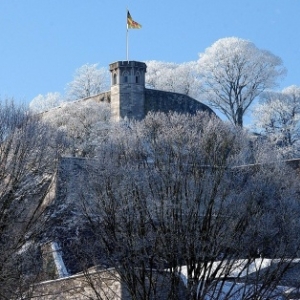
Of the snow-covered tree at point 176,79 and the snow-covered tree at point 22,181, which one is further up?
the snow-covered tree at point 176,79

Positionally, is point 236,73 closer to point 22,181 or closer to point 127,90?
point 127,90

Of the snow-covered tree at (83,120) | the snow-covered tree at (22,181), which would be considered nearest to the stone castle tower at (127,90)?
the snow-covered tree at (83,120)

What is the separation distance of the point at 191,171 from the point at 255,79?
3250 cm

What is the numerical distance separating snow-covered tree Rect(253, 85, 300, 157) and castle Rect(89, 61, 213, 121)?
19.7ft

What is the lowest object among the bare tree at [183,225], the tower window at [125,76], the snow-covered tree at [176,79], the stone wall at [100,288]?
the stone wall at [100,288]

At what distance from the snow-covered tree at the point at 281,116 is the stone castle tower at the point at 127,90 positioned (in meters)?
7.76

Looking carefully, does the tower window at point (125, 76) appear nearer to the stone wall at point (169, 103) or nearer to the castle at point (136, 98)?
the castle at point (136, 98)

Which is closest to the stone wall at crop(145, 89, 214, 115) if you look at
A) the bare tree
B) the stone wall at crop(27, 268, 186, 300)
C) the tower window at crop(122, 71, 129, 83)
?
the tower window at crop(122, 71, 129, 83)

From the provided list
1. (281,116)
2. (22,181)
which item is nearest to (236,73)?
(281,116)

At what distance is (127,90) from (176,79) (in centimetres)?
1102

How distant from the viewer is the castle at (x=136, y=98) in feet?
140

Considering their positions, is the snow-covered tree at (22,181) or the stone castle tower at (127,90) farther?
the stone castle tower at (127,90)

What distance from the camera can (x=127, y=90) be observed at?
43.7 m

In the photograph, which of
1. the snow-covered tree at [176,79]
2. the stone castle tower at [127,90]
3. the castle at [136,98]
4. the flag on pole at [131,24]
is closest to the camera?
the castle at [136,98]
